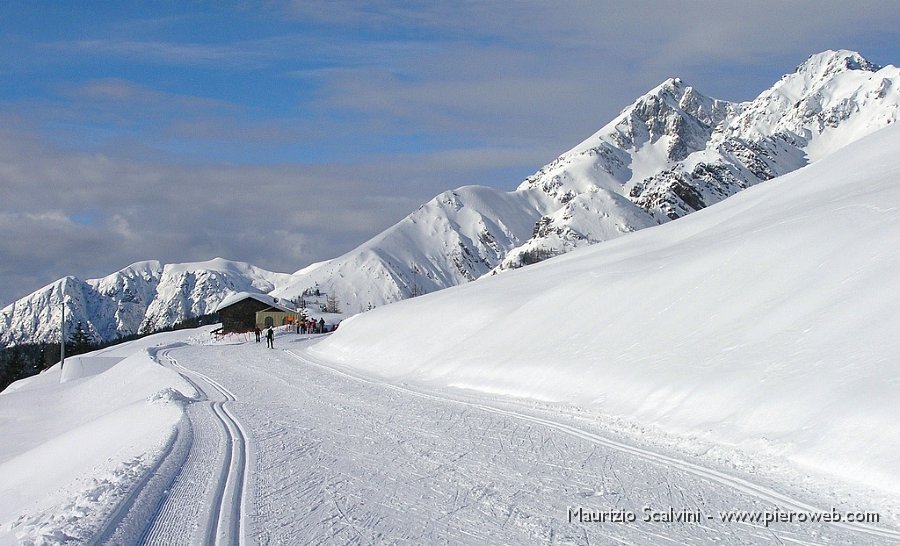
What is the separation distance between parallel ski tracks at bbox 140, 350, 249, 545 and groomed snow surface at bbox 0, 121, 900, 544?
0.05 meters

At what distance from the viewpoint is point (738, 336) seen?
52.6 ft

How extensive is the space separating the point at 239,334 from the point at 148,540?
178ft

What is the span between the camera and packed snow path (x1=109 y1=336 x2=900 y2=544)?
26.7ft

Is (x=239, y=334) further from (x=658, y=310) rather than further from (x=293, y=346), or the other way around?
(x=658, y=310)

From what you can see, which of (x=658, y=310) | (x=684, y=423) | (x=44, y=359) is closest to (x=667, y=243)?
(x=658, y=310)

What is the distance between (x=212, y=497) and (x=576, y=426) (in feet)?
22.6

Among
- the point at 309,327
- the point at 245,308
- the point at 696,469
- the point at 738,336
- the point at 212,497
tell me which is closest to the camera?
the point at 212,497

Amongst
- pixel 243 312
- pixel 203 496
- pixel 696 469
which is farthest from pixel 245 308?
pixel 696 469

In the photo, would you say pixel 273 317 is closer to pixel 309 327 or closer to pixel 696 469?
pixel 309 327

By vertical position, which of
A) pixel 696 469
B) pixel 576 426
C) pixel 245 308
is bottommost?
pixel 696 469

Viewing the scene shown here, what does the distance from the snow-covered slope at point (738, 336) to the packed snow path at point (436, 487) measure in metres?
1.67

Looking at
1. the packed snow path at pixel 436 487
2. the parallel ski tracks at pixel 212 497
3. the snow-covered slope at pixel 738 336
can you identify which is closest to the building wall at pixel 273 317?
the snow-covered slope at pixel 738 336

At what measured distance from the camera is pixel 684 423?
1361 centimetres

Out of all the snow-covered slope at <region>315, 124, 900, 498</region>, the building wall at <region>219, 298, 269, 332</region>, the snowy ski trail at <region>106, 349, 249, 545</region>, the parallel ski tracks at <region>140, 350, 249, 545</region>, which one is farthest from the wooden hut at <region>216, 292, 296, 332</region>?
the parallel ski tracks at <region>140, 350, 249, 545</region>
